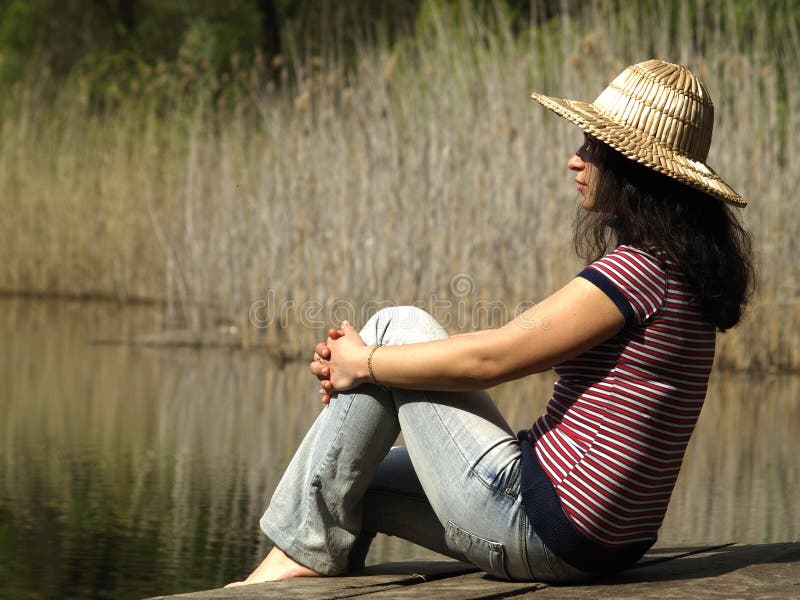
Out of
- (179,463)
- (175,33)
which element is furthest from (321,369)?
(175,33)

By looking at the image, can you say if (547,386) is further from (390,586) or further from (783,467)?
(390,586)

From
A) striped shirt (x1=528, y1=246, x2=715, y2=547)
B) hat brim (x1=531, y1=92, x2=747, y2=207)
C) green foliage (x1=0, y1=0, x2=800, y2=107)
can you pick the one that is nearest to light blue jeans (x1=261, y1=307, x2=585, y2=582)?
striped shirt (x1=528, y1=246, x2=715, y2=547)

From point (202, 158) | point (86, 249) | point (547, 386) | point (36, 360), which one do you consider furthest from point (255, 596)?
point (86, 249)

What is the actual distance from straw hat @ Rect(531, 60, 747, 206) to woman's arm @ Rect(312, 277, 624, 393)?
31 cm

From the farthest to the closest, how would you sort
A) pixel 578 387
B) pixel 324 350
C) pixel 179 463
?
pixel 179 463, pixel 324 350, pixel 578 387

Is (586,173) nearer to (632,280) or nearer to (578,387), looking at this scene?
(632,280)

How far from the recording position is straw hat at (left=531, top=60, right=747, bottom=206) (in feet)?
7.95

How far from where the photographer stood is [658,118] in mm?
2508

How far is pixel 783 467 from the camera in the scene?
16.3 ft

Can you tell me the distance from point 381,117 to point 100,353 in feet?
7.36

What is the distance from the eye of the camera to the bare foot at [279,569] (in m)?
2.60

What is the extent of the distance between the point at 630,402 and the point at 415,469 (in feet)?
1.47

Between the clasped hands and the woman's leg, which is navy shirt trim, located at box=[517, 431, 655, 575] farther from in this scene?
the clasped hands

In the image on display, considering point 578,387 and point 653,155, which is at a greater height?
point 653,155
